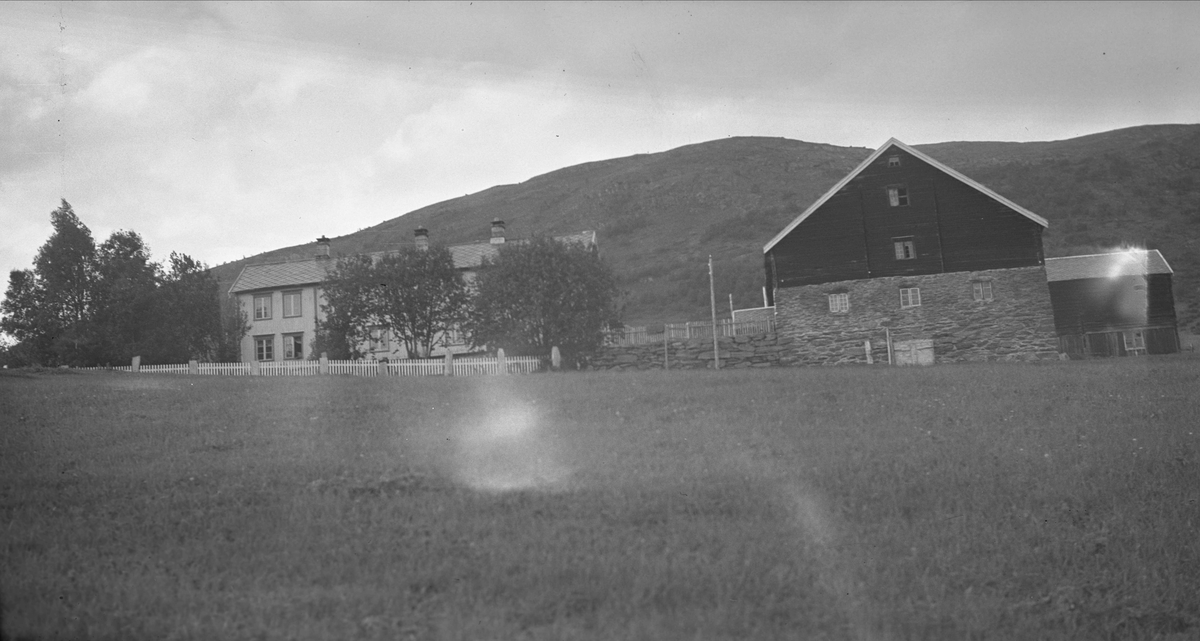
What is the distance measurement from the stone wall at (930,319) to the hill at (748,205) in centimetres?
2170

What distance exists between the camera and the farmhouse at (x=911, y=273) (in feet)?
129

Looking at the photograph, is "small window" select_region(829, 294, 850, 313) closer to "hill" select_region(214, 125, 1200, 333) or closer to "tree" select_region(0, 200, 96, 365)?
"hill" select_region(214, 125, 1200, 333)

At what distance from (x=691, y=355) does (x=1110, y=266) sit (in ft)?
98.3

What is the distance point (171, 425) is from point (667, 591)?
39.3 feet

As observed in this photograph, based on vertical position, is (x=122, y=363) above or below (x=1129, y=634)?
above

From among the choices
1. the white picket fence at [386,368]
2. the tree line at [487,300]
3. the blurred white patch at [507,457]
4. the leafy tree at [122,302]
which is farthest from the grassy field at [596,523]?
the leafy tree at [122,302]

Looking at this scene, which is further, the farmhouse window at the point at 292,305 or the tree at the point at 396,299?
the farmhouse window at the point at 292,305

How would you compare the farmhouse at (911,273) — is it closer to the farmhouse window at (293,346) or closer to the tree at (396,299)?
the tree at (396,299)

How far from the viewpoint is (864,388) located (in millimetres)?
22938

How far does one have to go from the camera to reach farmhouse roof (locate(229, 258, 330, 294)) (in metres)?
58.5

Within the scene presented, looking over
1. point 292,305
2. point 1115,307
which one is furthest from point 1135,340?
point 292,305

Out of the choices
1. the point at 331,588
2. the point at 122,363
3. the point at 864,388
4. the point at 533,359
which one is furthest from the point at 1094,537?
the point at 122,363

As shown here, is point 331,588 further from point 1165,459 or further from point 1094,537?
point 1165,459

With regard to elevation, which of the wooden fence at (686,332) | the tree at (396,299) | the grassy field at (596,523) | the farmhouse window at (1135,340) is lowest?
the grassy field at (596,523)
